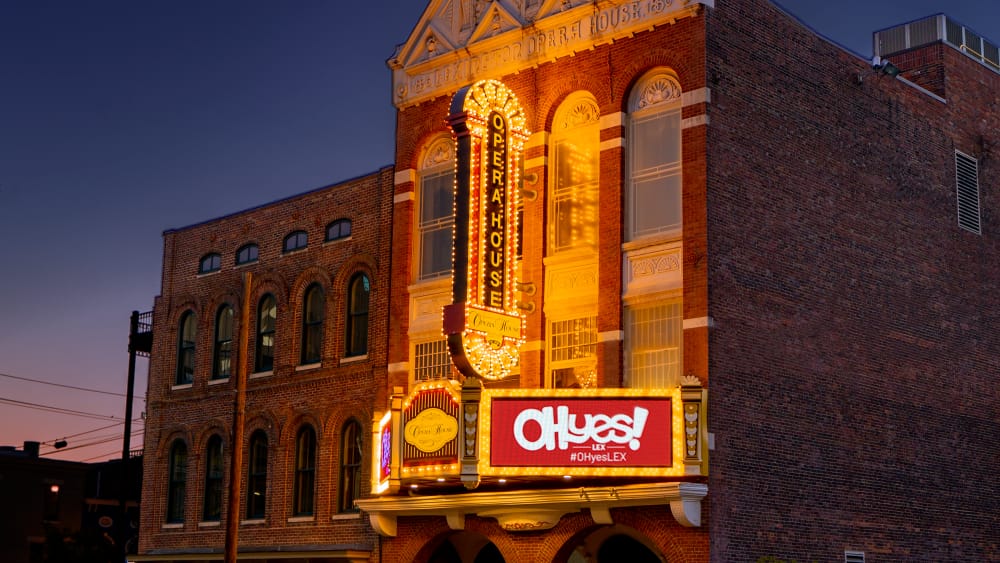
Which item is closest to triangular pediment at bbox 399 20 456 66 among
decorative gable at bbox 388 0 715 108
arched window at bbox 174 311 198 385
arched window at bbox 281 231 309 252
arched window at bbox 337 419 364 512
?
decorative gable at bbox 388 0 715 108

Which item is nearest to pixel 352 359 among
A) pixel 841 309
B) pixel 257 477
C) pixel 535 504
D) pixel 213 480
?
pixel 257 477

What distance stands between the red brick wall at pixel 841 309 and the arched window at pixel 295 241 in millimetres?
14146

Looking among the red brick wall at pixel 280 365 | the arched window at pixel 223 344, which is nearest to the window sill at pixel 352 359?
the red brick wall at pixel 280 365

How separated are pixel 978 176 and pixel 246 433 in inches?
801

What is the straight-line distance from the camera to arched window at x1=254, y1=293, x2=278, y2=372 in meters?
39.4

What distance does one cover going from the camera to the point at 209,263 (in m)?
42.1

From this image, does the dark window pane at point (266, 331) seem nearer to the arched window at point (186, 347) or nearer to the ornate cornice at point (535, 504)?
the arched window at point (186, 347)

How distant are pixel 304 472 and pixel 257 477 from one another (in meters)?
1.96

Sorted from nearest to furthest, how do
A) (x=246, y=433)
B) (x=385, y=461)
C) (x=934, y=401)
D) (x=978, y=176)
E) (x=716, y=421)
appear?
(x=716, y=421), (x=385, y=461), (x=934, y=401), (x=978, y=176), (x=246, y=433)

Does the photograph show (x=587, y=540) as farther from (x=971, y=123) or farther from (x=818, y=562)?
(x=971, y=123)

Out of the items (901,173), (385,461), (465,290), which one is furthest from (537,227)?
(901,173)

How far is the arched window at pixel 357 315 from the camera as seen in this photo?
3675 centimetres

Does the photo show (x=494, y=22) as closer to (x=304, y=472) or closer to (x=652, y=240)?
(x=652, y=240)

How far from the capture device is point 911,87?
1353 inches
